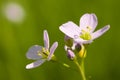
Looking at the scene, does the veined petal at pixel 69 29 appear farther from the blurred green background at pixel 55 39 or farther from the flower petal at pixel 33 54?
the blurred green background at pixel 55 39

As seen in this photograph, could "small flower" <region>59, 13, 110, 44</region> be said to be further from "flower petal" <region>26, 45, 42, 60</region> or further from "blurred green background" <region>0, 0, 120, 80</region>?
"blurred green background" <region>0, 0, 120, 80</region>

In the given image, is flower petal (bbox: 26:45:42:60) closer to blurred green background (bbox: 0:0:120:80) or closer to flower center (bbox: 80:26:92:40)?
flower center (bbox: 80:26:92:40)

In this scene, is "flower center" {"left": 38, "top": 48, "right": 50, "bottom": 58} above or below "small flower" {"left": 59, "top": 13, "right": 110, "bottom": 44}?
below

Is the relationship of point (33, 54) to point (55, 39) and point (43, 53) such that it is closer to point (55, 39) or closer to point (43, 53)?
point (43, 53)

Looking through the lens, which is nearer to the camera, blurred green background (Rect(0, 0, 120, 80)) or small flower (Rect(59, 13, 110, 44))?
small flower (Rect(59, 13, 110, 44))

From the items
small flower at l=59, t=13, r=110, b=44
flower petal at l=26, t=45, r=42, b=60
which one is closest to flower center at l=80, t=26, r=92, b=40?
small flower at l=59, t=13, r=110, b=44

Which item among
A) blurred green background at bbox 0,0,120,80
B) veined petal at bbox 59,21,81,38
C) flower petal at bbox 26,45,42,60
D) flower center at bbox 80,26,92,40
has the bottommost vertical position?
blurred green background at bbox 0,0,120,80
